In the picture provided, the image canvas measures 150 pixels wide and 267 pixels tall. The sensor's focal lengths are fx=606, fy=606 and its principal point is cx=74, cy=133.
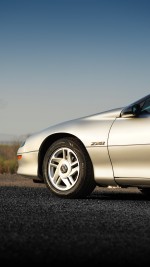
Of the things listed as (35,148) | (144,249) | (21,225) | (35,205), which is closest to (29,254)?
(144,249)

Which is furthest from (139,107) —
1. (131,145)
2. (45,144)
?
(45,144)

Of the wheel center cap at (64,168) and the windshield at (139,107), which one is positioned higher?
the windshield at (139,107)

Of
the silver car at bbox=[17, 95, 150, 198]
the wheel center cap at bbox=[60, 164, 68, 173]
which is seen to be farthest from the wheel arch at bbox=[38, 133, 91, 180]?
the wheel center cap at bbox=[60, 164, 68, 173]

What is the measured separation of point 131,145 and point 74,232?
2.62m

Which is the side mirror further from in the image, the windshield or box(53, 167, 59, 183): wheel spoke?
box(53, 167, 59, 183): wheel spoke

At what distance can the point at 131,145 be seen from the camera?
7.25 meters

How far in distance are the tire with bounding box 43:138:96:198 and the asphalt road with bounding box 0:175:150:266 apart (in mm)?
210

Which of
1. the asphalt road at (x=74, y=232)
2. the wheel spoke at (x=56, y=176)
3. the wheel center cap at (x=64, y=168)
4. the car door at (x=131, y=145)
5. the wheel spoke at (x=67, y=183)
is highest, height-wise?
the car door at (x=131, y=145)

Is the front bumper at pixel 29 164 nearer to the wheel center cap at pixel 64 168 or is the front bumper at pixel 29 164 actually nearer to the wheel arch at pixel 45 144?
the wheel arch at pixel 45 144

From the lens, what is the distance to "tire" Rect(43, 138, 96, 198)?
755 cm

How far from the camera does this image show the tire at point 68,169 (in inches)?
297

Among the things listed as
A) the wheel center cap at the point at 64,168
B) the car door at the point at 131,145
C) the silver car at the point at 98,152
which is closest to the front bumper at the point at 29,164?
the silver car at the point at 98,152

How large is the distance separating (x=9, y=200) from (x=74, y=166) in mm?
924

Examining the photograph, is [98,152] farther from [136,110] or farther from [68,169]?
[136,110]
